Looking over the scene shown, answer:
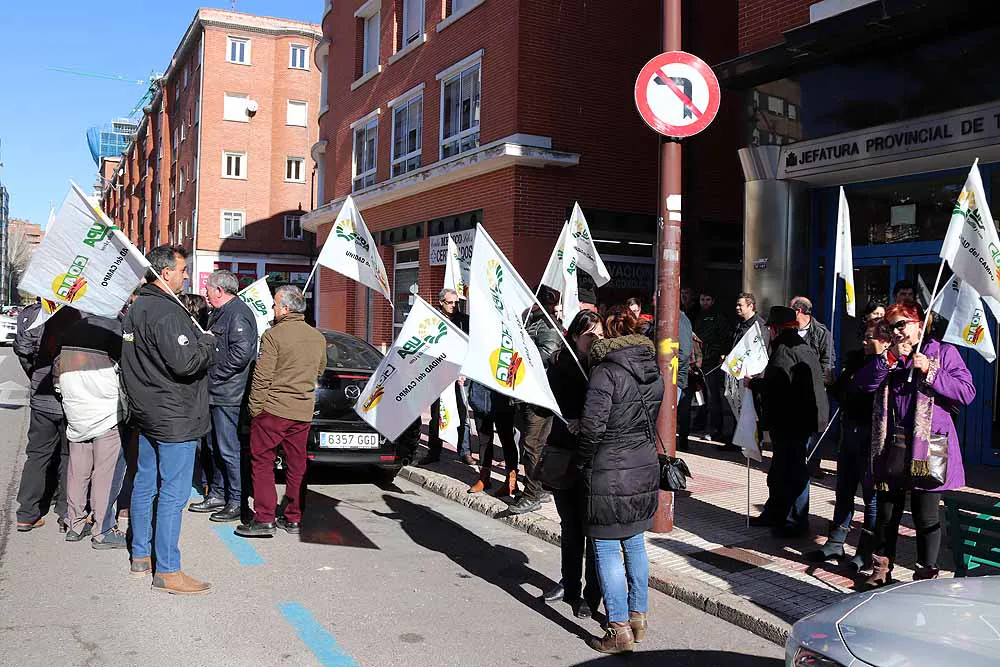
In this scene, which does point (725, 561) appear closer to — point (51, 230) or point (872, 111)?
point (51, 230)

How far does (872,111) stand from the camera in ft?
30.8

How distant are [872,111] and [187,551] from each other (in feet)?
27.5

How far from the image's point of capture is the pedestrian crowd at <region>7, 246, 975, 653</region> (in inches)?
175

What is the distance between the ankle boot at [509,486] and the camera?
307 inches

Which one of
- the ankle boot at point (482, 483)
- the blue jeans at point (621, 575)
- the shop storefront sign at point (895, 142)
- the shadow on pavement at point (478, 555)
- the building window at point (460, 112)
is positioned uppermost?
the building window at point (460, 112)

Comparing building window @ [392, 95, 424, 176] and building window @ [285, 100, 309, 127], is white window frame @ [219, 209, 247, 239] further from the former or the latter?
building window @ [392, 95, 424, 176]

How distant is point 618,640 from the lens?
4.36m

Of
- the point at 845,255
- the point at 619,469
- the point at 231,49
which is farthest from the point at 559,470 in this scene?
the point at 231,49

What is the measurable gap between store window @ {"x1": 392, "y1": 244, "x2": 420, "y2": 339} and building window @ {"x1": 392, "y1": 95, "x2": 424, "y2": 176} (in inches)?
76.3

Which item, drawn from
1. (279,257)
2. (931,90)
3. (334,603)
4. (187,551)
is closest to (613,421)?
(334,603)

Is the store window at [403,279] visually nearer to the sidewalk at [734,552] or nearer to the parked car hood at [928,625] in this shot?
the sidewalk at [734,552]

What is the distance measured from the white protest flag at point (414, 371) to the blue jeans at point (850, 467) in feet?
9.40

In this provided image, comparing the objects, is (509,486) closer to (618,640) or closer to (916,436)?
(618,640)

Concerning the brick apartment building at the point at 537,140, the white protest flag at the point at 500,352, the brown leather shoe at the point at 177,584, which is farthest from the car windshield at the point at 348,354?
the brick apartment building at the point at 537,140
